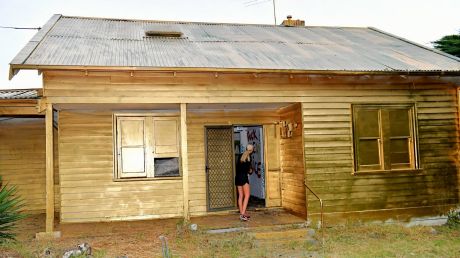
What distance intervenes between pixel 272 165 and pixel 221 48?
3401mm

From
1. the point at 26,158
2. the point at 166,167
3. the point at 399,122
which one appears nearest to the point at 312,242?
the point at 399,122

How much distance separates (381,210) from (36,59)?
7953 mm

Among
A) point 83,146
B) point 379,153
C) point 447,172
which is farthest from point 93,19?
point 447,172

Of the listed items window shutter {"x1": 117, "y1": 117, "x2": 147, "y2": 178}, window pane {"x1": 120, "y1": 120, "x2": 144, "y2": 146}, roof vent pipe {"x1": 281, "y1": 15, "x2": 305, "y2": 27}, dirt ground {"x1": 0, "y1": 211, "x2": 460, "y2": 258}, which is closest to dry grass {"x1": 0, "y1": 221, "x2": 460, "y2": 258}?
dirt ground {"x1": 0, "y1": 211, "x2": 460, "y2": 258}

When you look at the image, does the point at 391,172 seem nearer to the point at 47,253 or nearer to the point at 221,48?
the point at 221,48

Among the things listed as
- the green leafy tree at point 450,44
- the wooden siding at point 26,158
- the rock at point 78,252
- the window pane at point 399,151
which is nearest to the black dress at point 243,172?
the window pane at point 399,151

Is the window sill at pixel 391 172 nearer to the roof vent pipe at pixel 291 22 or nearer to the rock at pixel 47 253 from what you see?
the rock at pixel 47 253

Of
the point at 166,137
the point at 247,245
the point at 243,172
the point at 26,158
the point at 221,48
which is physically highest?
the point at 221,48

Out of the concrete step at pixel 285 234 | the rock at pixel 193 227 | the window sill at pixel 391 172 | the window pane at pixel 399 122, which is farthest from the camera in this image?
the window pane at pixel 399 122

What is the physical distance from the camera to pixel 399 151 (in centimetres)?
923

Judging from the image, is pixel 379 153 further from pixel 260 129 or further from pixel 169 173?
pixel 169 173

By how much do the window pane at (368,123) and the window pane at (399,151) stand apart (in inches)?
19.8

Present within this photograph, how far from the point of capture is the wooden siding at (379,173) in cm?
875

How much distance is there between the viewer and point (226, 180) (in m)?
10.3
